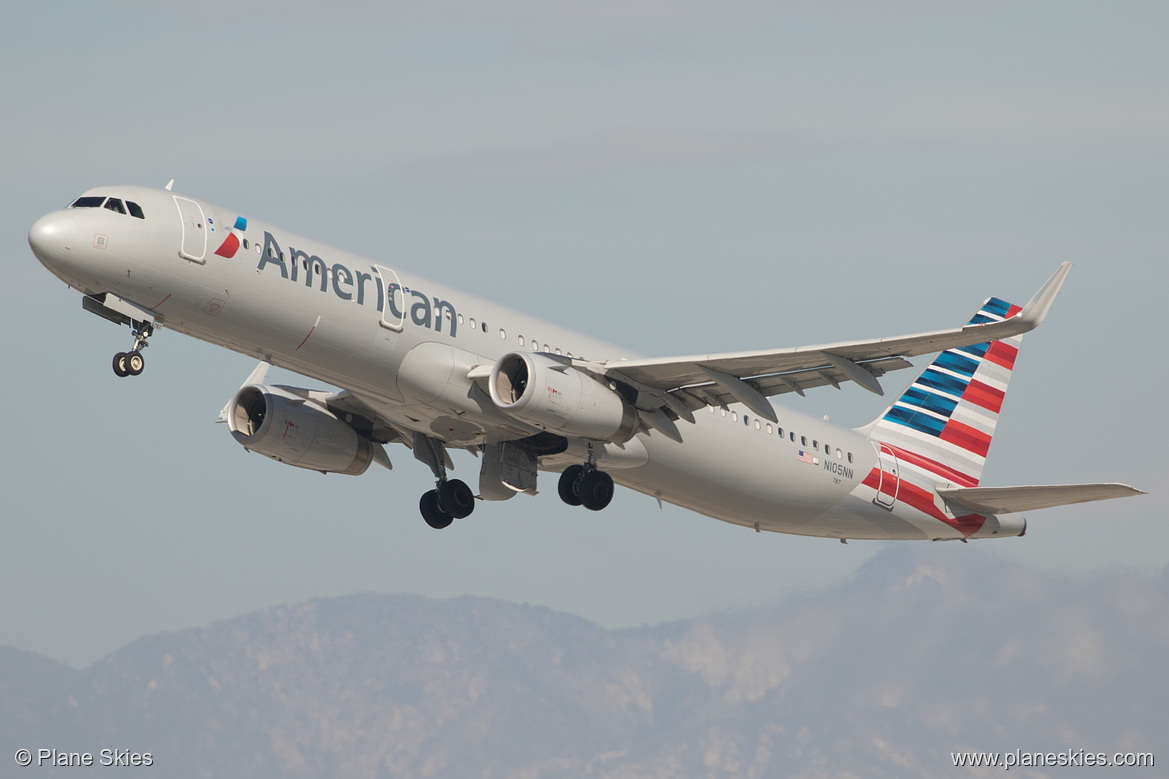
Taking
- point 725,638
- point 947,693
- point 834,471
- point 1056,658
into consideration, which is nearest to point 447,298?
point 834,471

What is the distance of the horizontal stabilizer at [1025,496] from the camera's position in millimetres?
33812

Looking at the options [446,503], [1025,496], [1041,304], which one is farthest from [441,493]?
[1041,304]

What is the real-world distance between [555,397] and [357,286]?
4.82m

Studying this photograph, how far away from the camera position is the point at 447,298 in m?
32.5

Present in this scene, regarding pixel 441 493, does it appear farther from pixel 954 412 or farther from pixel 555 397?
pixel 954 412

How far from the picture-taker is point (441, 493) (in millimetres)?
38438

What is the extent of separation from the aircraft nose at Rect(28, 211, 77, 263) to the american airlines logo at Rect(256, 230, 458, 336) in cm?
367

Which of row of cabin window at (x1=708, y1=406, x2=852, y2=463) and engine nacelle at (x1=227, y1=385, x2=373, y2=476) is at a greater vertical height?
engine nacelle at (x1=227, y1=385, x2=373, y2=476)

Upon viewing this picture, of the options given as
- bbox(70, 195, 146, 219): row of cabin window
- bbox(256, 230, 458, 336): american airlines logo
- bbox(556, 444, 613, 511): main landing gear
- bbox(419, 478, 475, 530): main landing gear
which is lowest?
bbox(556, 444, 613, 511): main landing gear

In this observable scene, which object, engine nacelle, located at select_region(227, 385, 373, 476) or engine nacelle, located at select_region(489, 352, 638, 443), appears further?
engine nacelle, located at select_region(227, 385, 373, 476)

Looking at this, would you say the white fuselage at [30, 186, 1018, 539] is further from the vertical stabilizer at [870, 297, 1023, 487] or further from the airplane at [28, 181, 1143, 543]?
the vertical stabilizer at [870, 297, 1023, 487]

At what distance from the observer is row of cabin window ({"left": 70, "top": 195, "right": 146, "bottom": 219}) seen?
29.0 m

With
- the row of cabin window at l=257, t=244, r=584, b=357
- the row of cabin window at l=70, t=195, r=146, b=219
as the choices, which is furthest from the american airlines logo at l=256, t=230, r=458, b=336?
the row of cabin window at l=70, t=195, r=146, b=219

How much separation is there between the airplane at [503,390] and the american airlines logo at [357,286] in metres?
0.04
